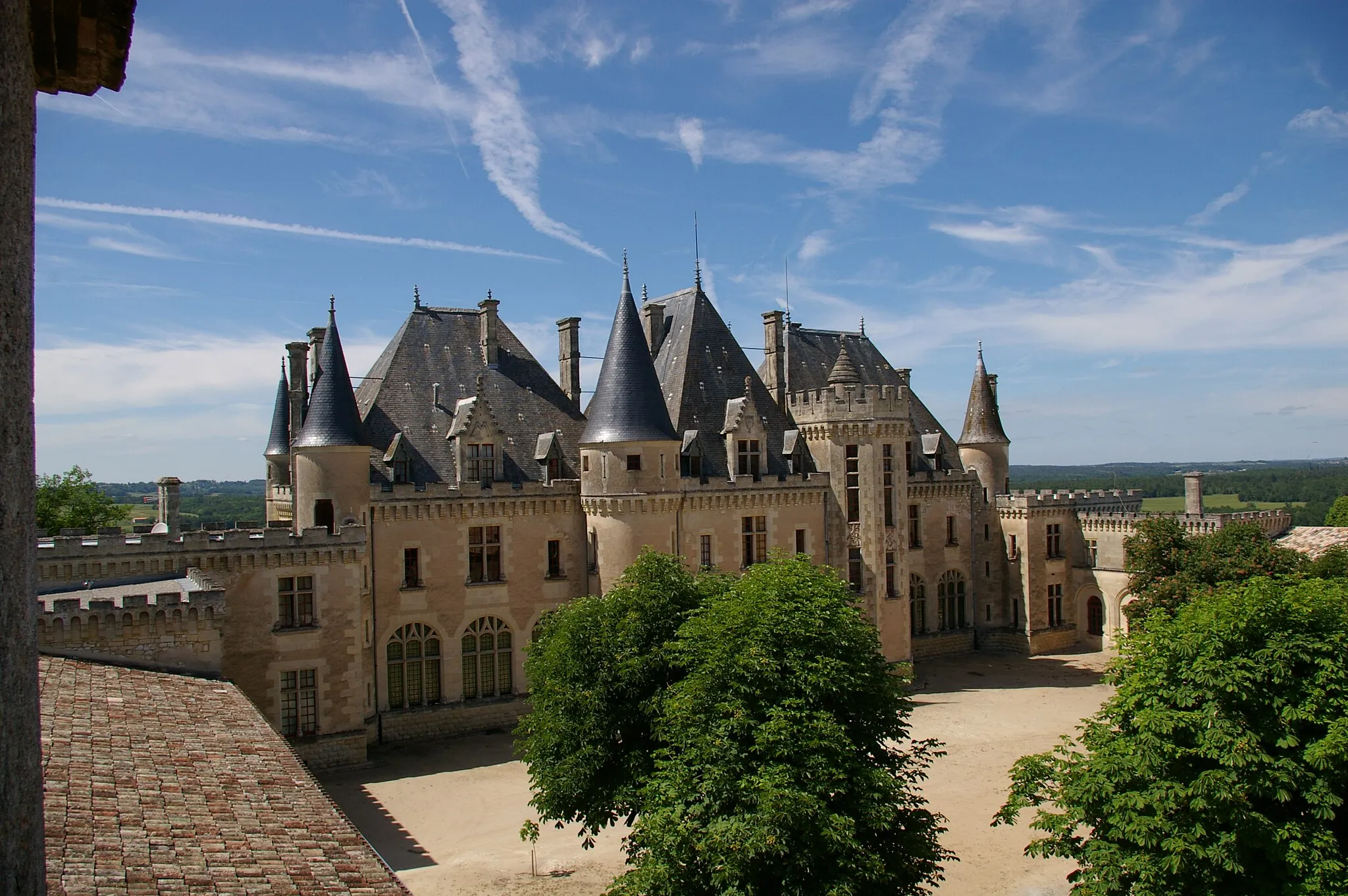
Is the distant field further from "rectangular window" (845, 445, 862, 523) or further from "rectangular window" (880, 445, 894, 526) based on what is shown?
"rectangular window" (845, 445, 862, 523)

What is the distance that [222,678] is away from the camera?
78.4 feet

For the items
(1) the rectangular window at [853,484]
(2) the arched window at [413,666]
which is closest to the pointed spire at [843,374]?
(1) the rectangular window at [853,484]

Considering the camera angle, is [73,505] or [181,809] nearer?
[181,809]

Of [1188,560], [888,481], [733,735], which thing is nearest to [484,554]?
[888,481]

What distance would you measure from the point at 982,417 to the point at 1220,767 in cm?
3208

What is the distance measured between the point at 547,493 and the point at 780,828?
64.0 ft

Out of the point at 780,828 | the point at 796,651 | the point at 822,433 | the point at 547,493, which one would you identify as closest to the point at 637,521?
the point at 547,493

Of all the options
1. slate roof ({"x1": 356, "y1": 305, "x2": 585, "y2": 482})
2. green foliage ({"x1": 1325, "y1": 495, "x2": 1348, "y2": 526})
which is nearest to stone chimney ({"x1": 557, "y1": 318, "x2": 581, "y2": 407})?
slate roof ({"x1": 356, "y1": 305, "x2": 585, "y2": 482})

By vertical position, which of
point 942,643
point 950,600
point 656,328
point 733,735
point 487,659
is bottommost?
point 942,643

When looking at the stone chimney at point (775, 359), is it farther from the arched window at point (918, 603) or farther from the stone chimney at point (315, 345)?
the stone chimney at point (315, 345)

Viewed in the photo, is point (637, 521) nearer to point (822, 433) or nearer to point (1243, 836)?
point (822, 433)

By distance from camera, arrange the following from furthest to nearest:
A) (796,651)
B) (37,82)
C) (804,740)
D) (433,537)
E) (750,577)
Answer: (433,537) < (750,577) < (796,651) < (804,740) < (37,82)

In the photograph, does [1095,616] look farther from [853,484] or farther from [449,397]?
[449,397]

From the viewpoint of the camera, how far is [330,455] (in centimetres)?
2888
